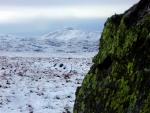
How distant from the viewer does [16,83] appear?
99.3 ft

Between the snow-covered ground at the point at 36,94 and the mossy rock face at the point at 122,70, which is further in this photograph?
the snow-covered ground at the point at 36,94

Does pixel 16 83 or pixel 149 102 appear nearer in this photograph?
pixel 149 102

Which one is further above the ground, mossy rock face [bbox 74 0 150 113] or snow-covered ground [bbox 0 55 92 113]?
mossy rock face [bbox 74 0 150 113]

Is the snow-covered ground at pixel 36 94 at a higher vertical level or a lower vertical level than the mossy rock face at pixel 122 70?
lower

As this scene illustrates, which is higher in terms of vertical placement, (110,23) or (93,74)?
(110,23)

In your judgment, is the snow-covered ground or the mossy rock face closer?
the mossy rock face

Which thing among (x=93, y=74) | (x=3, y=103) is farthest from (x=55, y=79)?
(x=93, y=74)

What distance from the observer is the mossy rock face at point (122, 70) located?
6.62 m

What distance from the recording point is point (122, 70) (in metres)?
7.48

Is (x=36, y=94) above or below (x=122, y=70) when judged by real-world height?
below

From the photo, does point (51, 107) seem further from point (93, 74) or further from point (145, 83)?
point (145, 83)

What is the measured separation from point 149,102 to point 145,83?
1.47ft

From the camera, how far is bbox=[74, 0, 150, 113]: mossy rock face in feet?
Answer: 21.7

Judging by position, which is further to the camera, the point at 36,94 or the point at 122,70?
the point at 36,94
